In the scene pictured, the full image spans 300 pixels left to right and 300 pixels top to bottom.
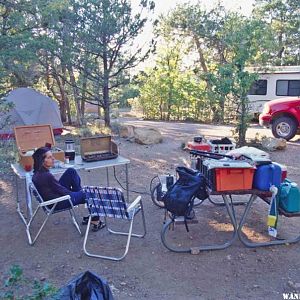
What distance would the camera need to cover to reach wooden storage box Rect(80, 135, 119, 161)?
4.51 m

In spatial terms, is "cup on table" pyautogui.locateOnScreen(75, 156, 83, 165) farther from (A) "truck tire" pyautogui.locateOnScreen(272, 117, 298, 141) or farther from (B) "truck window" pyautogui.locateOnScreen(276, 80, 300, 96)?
(B) "truck window" pyautogui.locateOnScreen(276, 80, 300, 96)

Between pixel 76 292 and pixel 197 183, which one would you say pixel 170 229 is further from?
pixel 76 292

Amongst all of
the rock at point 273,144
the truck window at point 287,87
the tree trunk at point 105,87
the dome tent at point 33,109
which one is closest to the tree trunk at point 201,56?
the truck window at point 287,87

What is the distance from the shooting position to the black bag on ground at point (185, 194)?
10.7 feet

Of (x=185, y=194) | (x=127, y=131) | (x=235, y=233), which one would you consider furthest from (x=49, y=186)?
(x=127, y=131)

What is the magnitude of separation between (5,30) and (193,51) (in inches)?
514

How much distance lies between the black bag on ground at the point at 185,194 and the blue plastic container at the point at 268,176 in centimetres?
52

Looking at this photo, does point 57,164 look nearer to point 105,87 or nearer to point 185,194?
point 185,194

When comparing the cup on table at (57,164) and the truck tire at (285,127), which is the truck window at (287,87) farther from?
the cup on table at (57,164)

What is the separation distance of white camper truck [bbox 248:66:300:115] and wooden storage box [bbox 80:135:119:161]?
9146 mm

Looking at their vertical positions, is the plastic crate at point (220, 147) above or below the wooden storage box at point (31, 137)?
below

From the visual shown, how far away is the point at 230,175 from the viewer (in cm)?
328

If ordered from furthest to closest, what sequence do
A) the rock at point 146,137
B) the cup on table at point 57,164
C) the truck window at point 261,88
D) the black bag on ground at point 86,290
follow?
1. the truck window at point 261,88
2. the rock at point 146,137
3. the cup on table at point 57,164
4. the black bag on ground at point 86,290

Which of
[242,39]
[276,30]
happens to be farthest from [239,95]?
[276,30]
